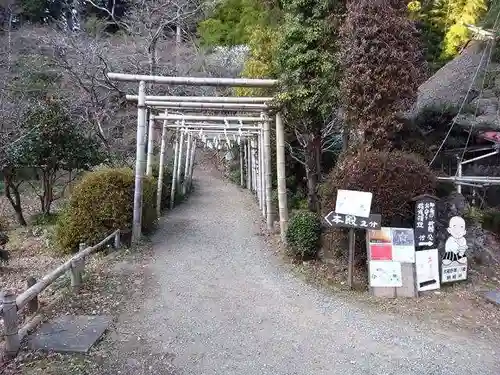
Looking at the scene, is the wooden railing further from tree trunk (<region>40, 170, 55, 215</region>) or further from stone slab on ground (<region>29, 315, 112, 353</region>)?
tree trunk (<region>40, 170, 55, 215</region>)

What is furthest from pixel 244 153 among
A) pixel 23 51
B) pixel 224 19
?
pixel 23 51

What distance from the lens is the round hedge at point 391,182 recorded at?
21.8ft

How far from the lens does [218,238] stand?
10938 millimetres

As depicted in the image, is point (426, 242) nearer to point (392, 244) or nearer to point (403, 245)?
point (403, 245)

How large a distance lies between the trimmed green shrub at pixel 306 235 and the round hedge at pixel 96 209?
11.4 feet

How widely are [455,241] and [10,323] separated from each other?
224 inches

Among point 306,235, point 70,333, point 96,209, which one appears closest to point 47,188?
point 96,209

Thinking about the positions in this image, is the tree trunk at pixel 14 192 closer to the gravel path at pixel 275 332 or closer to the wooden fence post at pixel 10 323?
the gravel path at pixel 275 332

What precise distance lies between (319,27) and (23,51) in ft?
54.1

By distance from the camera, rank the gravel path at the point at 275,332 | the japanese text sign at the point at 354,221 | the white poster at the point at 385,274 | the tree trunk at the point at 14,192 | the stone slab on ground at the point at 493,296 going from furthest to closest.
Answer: the tree trunk at the point at 14,192, the white poster at the point at 385,274, the japanese text sign at the point at 354,221, the stone slab on ground at the point at 493,296, the gravel path at the point at 275,332

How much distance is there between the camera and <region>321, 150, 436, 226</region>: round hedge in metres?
6.64

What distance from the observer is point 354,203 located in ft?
21.4

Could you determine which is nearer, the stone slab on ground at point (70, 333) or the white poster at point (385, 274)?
the stone slab on ground at point (70, 333)

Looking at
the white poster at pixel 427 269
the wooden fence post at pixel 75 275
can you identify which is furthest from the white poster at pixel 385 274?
the wooden fence post at pixel 75 275
